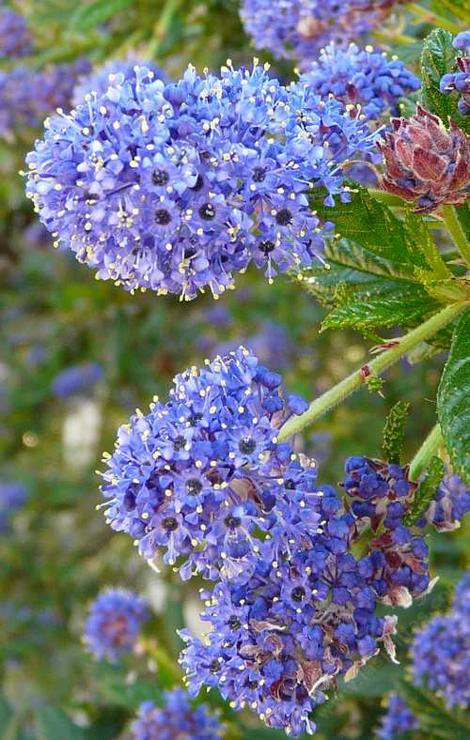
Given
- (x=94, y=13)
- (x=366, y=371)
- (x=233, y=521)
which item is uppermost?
(x=94, y=13)

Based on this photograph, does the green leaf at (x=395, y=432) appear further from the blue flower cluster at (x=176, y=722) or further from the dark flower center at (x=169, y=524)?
the blue flower cluster at (x=176, y=722)

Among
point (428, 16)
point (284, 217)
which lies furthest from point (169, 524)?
point (428, 16)

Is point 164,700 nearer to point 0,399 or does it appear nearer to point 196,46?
point 196,46

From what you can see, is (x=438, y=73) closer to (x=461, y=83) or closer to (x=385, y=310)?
(x=461, y=83)

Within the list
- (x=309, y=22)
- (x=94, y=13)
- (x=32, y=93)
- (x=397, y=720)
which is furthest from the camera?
(x=32, y=93)

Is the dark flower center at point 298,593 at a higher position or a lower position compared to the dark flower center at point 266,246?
lower

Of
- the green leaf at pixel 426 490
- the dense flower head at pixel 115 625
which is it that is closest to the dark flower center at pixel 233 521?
the green leaf at pixel 426 490
